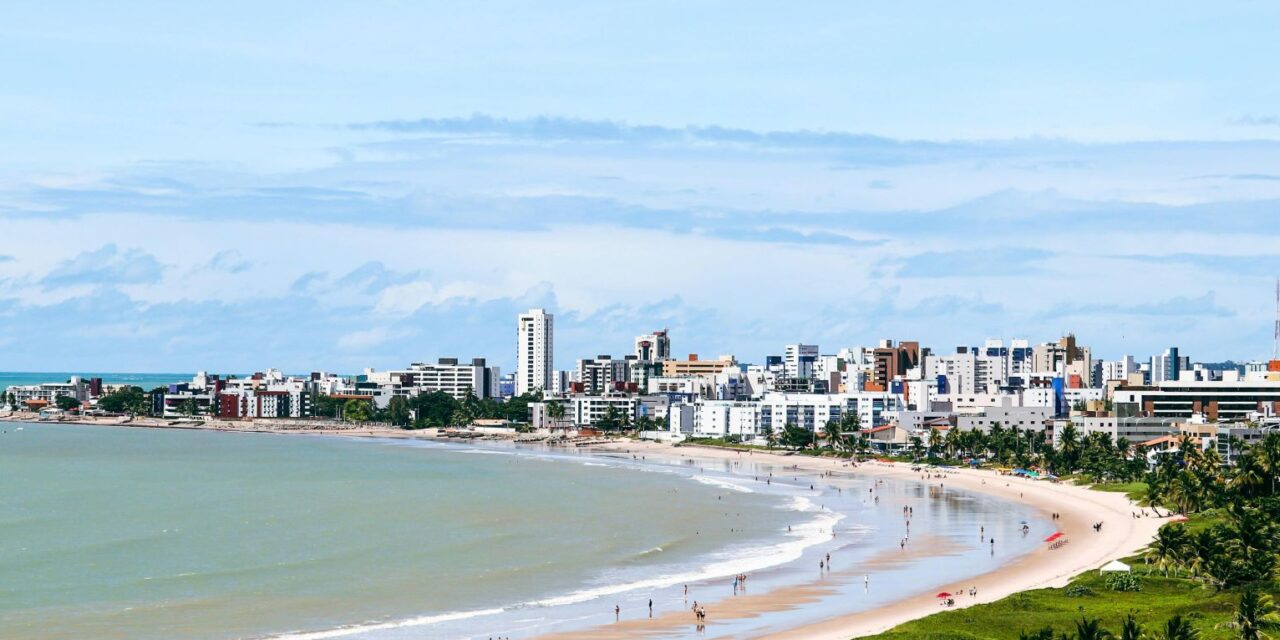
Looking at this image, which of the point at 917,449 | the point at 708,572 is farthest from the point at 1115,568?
the point at 917,449

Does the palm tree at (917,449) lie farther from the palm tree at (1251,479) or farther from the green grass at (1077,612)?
the green grass at (1077,612)

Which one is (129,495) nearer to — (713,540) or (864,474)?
(713,540)

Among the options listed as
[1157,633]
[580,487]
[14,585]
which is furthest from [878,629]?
[580,487]

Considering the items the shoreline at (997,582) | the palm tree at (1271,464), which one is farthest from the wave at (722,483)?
the palm tree at (1271,464)

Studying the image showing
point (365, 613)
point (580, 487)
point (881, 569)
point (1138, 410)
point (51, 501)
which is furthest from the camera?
point (1138, 410)

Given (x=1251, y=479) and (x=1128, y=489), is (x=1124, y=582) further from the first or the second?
(x=1128, y=489)
